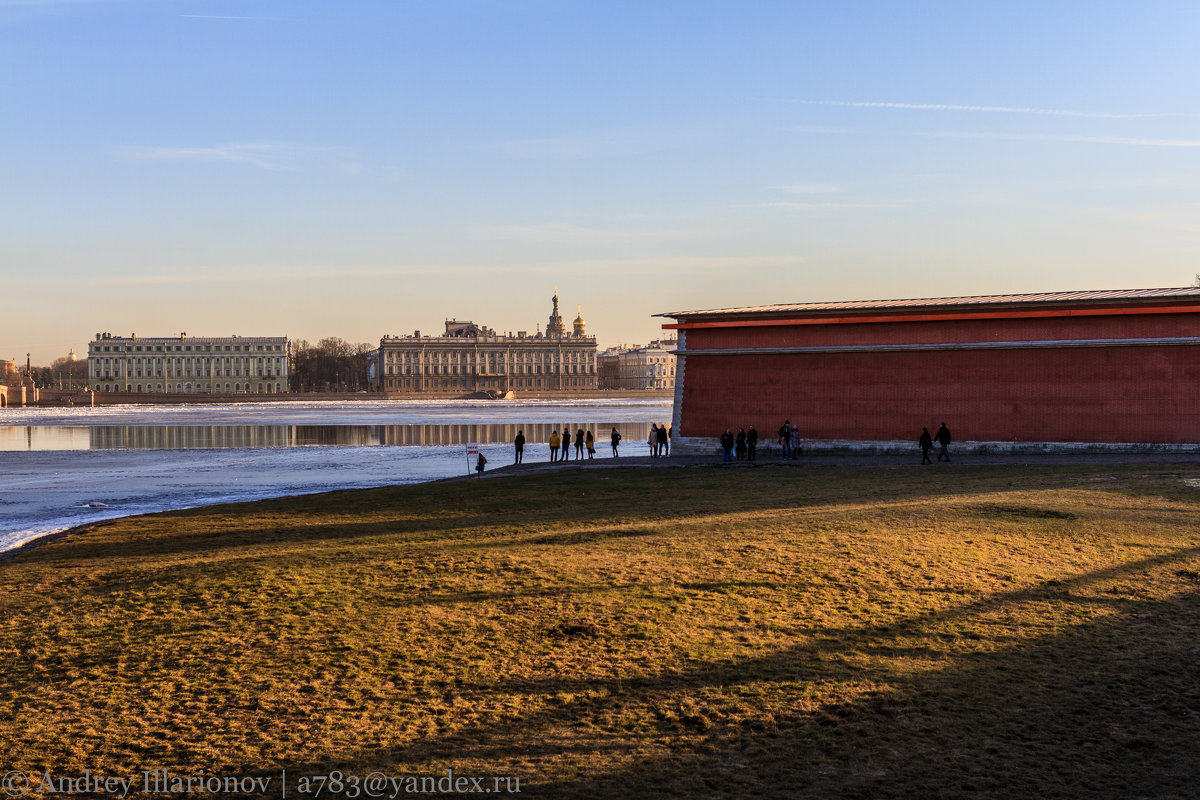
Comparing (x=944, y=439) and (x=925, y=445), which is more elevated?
(x=944, y=439)

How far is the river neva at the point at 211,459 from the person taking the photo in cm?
2375

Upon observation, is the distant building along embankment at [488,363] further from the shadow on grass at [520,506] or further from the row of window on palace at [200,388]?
the shadow on grass at [520,506]

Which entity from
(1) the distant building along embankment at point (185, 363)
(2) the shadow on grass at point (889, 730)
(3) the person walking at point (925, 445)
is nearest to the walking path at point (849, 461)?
(3) the person walking at point (925, 445)

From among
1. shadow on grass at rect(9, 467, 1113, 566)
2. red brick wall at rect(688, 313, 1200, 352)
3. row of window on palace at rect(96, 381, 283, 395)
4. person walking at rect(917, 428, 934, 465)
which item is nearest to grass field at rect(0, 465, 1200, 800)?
shadow on grass at rect(9, 467, 1113, 566)

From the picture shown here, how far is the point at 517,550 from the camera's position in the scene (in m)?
13.2

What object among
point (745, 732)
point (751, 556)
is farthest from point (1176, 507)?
point (745, 732)

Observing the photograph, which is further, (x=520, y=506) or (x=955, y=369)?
(x=955, y=369)

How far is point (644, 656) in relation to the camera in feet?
27.6

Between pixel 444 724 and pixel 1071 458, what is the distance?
971 inches

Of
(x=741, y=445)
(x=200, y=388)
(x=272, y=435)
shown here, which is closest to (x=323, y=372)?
(x=200, y=388)

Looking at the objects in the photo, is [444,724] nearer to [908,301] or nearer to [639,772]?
[639,772]

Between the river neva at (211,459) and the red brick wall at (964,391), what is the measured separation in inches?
219

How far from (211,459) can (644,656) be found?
33.3 metres

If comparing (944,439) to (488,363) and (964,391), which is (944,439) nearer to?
(964,391)
